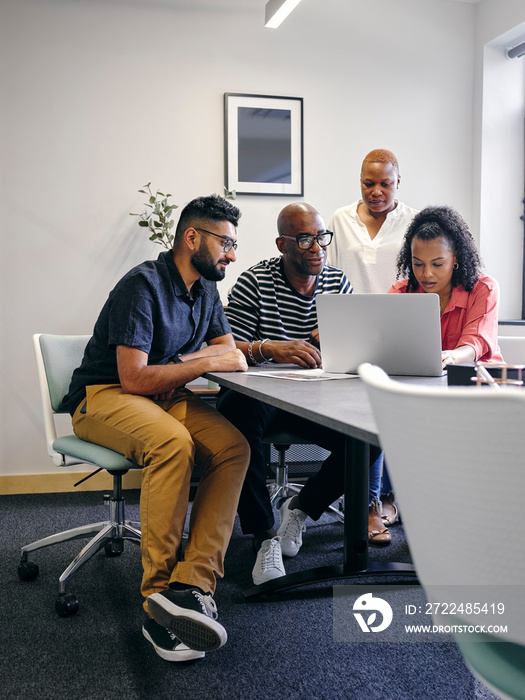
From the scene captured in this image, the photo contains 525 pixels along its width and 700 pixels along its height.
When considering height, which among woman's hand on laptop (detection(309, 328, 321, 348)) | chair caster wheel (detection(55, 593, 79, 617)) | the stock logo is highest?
woman's hand on laptop (detection(309, 328, 321, 348))

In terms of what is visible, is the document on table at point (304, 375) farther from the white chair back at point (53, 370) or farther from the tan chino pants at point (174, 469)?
the white chair back at point (53, 370)

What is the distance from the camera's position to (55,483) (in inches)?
137

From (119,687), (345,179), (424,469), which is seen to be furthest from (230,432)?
(345,179)

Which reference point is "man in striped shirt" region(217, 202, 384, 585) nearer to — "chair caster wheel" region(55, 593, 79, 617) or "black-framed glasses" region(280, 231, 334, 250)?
"black-framed glasses" region(280, 231, 334, 250)

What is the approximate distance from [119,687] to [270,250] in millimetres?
2646

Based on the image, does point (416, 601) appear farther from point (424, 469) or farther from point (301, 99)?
point (301, 99)

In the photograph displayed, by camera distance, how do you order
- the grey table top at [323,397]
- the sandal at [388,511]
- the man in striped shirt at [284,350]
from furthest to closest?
the sandal at [388,511], the man in striped shirt at [284,350], the grey table top at [323,397]

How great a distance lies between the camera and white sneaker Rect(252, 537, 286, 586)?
2051 mm

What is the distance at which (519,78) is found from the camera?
154 inches

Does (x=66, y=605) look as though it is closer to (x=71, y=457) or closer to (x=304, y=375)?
(x=71, y=457)

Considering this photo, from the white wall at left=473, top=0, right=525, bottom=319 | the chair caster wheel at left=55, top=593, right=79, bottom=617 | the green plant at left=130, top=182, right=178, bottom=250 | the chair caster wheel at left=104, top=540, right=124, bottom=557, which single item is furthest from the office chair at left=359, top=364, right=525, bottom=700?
the white wall at left=473, top=0, right=525, bottom=319

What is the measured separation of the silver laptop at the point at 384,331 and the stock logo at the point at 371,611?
0.69 meters

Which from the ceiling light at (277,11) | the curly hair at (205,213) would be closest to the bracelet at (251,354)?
the curly hair at (205,213)

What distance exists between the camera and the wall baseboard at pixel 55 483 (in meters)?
3.42
